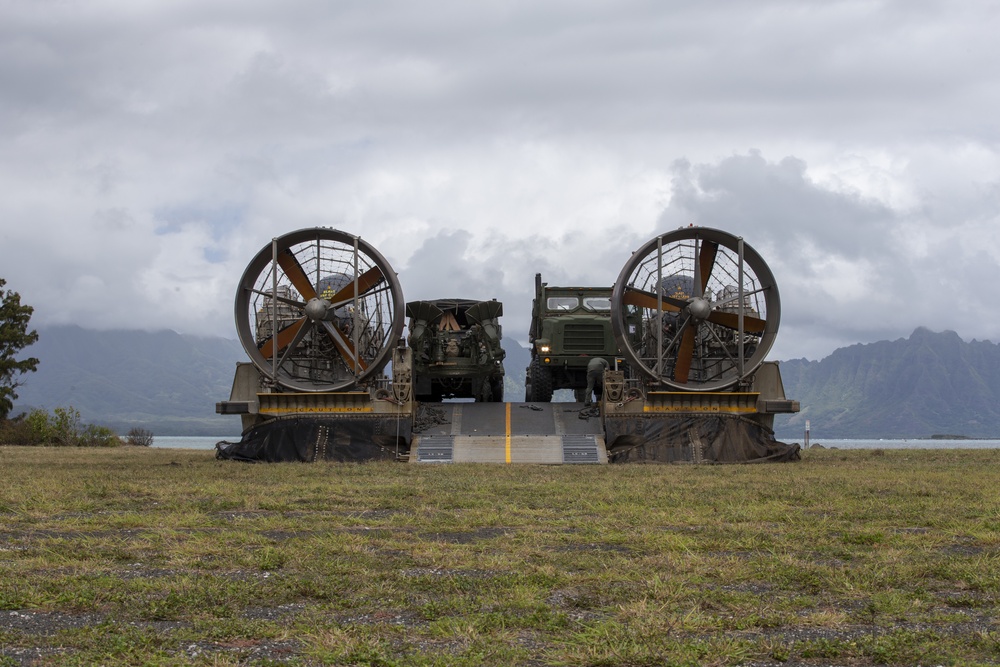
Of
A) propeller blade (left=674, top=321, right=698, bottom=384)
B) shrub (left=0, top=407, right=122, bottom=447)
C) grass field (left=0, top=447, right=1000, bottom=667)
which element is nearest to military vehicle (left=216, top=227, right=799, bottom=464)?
propeller blade (left=674, top=321, right=698, bottom=384)

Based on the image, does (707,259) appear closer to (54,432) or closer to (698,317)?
(698,317)

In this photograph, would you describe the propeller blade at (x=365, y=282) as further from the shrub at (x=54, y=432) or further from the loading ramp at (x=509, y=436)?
the shrub at (x=54, y=432)

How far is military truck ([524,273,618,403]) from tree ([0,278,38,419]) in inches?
732

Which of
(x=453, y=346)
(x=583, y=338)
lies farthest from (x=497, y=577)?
(x=583, y=338)

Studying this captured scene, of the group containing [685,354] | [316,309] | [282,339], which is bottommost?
[685,354]

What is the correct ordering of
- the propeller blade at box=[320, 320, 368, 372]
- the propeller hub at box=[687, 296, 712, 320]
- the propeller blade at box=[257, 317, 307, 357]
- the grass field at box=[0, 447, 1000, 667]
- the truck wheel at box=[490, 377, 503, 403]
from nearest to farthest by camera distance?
the grass field at box=[0, 447, 1000, 667] < the propeller hub at box=[687, 296, 712, 320] < the propeller blade at box=[320, 320, 368, 372] < the propeller blade at box=[257, 317, 307, 357] < the truck wheel at box=[490, 377, 503, 403]

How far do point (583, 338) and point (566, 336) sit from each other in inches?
14.0

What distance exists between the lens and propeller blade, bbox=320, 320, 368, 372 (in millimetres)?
19703

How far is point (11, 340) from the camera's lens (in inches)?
1352

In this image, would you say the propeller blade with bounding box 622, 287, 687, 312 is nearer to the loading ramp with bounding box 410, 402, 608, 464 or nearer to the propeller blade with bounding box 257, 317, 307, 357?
the loading ramp with bounding box 410, 402, 608, 464

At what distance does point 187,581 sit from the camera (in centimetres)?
591

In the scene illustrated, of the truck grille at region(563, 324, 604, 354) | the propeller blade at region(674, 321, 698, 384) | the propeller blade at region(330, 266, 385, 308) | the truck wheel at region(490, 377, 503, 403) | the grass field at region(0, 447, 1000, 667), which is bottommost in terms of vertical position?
the grass field at region(0, 447, 1000, 667)

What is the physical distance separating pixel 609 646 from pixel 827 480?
30.9ft

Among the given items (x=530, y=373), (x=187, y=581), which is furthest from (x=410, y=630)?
(x=530, y=373)
